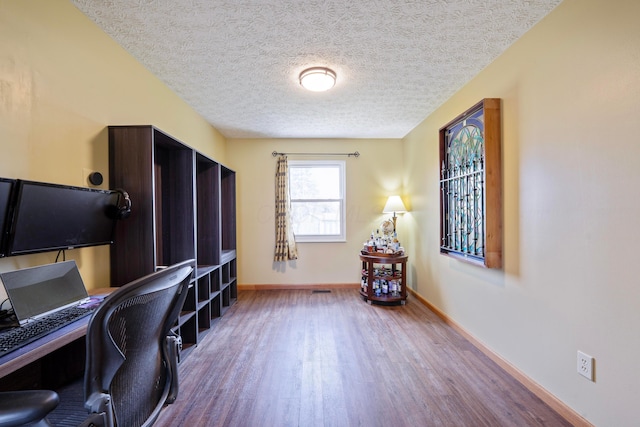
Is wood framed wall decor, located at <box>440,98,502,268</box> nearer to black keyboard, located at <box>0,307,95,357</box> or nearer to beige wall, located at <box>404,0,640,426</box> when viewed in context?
beige wall, located at <box>404,0,640,426</box>

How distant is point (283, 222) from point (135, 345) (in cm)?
342

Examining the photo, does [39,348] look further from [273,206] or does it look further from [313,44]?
[273,206]

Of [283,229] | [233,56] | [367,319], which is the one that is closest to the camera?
[233,56]

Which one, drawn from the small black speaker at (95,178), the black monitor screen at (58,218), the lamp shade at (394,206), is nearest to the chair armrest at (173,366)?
the black monitor screen at (58,218)

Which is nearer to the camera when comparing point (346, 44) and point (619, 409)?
point (619, 409)

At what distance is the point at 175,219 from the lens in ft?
8.49

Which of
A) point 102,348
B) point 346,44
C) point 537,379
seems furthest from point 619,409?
point 346,44

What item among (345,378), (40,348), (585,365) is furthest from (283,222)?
(585,365)

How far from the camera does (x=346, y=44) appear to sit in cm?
201

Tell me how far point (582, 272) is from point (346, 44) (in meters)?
2.12

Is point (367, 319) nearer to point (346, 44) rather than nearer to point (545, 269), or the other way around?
point (545, 269)

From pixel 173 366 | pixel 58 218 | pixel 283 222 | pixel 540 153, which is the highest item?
pixel 540 153

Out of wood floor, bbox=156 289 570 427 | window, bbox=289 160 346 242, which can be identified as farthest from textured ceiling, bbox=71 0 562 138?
wood floor, bbox=156 289 570 427

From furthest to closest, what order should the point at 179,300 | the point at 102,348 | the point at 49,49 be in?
the point at 49,49 < the point at 179,300 < the point at 102,348
